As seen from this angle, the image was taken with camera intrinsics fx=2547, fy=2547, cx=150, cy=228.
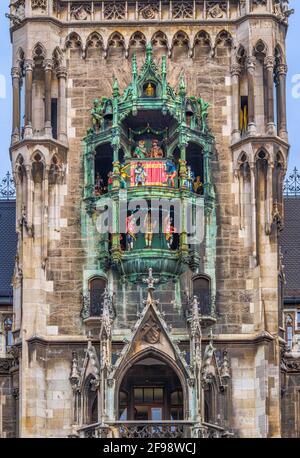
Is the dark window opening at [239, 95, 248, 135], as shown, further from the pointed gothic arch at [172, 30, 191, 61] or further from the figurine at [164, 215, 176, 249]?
the figurine at [164, 215, 176, 249]

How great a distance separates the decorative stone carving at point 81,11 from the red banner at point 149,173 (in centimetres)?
506

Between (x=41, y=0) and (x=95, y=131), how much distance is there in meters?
4.38

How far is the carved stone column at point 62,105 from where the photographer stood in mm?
76000

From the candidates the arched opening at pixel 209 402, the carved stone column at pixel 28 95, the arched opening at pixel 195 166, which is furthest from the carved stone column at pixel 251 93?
the arched opening at pixel 209 402

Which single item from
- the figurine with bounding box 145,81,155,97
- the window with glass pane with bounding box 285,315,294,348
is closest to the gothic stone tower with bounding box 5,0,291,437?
the figurine with bounding box 145,81,155,97

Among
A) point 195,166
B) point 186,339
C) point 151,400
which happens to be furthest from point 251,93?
point 151,400

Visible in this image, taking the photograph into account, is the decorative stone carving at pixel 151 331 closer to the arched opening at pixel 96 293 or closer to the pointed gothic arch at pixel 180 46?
the arched opening at pixel 96 293

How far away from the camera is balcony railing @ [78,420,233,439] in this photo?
7169 cm

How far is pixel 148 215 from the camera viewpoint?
244ft

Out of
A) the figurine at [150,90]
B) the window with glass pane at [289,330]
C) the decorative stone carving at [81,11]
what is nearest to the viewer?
the figurine at [150,90]

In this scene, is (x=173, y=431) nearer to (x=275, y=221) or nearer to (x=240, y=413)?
(x=240, y=413)

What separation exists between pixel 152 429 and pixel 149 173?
7919 mm

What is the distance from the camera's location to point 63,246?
7500cm

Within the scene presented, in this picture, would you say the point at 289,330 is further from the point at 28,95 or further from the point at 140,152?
the point at 28,95
